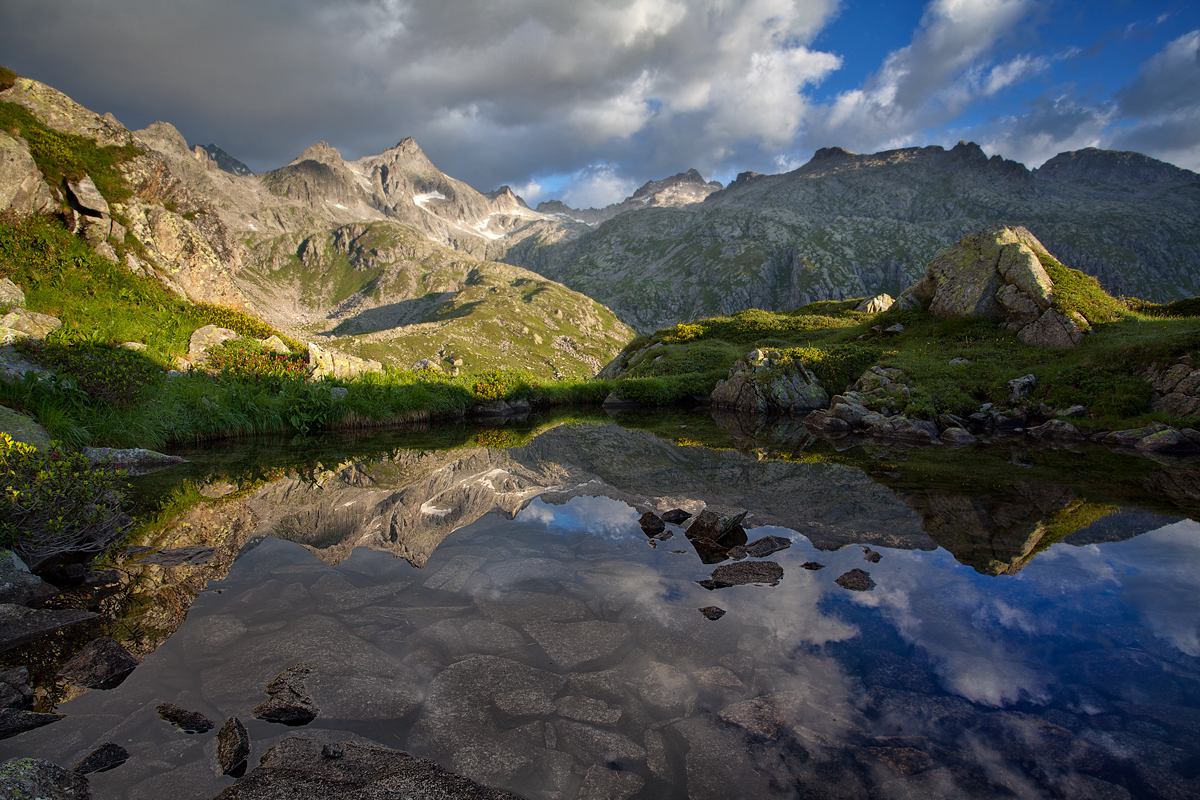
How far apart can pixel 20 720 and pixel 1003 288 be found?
1712 inches

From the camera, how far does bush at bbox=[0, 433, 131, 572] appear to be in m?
6.52

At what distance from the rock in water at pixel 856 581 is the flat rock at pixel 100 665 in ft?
24.9

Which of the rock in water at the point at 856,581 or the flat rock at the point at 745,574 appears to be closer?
the rock in water at the point at 856,581

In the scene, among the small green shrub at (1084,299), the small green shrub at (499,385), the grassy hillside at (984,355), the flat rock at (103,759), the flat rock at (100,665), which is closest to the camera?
the flat rock at (103,759)

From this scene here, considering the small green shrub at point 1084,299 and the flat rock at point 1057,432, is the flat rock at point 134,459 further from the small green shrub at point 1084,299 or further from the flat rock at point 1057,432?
the small green shrub at point 1084,299

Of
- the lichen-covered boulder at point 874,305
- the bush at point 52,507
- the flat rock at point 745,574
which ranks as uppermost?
the lichen-covered boulder at point 874,305

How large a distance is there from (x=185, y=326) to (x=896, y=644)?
30259mm

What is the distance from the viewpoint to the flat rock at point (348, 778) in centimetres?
310

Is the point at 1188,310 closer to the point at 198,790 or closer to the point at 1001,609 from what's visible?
the point at 1001,609

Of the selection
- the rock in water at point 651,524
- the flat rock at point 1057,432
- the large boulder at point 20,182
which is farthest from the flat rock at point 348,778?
the large boulder at point 20,182

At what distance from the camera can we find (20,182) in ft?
71.8

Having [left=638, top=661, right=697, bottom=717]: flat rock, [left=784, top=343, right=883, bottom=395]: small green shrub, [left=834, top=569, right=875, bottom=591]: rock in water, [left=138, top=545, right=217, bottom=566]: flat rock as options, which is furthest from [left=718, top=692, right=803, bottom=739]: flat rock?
[left=784, top=343, right=883, bottom=395]: small green shrub

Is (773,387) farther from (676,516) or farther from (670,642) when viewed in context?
(670,642)

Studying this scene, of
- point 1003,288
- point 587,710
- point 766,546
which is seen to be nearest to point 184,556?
point 587,710
